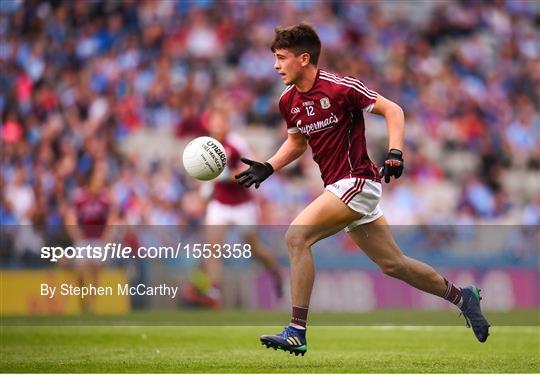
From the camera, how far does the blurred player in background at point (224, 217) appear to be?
602 inches

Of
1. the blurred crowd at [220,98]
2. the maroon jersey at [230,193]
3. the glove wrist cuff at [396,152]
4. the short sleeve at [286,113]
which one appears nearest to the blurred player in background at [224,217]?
the maroon jersey at [230,193]

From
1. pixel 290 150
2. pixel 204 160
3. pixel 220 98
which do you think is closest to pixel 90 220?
pixel 220 98

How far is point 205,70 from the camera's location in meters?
22.3

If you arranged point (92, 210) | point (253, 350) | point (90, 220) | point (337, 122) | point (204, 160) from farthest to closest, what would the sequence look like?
1. point (92, 210)
2. point (90, 220)
3. point (253, 350)
4. point (204, 160)
5. point (337, 122)

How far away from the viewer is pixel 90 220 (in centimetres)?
1616

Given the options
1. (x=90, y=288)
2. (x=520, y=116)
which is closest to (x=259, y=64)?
(x=520, y=116)

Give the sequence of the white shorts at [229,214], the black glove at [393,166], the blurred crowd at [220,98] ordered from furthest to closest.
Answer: the blurred crowd at [220,98], the white shorts at [229,214], the black glove at [393,166]

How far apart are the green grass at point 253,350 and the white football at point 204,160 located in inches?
59.2

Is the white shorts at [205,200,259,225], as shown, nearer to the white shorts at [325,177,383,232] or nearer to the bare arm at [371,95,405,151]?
the white shorts at [325,177,383,232]

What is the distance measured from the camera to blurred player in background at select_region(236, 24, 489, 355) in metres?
8.52

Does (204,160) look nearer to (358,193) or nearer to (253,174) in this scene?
(253,174)

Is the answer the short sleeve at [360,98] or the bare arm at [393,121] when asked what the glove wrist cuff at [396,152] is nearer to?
the bare arm at [393,121]

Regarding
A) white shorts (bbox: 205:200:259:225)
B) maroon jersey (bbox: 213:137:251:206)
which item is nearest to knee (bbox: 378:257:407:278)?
white shorts (bbox: 205:200:259:225)

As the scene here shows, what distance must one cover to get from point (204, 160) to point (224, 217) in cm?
638
